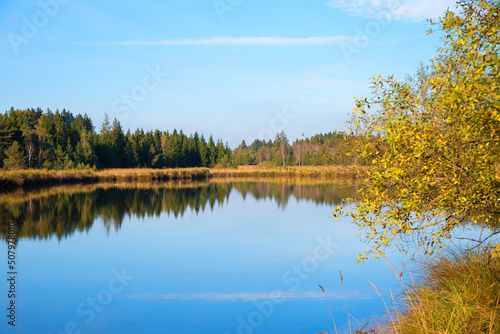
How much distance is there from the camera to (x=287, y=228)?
20531 mm

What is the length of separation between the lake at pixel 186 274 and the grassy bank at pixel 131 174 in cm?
1356

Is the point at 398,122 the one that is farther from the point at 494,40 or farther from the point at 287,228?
the point at 287,228

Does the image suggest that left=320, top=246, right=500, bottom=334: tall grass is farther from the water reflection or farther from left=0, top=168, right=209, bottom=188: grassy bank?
left=0, top=168, right=209, bottom=188: grassy bank

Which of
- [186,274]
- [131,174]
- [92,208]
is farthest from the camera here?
[131,174]

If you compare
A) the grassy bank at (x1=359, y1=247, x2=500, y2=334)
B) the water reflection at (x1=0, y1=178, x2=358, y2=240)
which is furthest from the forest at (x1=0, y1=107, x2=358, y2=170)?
the grassy bank at (x1=359, y1=247, x2=500, y2=334)

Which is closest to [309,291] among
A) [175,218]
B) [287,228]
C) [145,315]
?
[145,315]

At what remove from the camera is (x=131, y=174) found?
59.6m

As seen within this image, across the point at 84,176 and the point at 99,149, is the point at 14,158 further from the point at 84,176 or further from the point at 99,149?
the point at 99,149

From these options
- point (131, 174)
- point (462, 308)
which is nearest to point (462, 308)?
point (462, 308)

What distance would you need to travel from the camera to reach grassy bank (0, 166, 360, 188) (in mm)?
39872

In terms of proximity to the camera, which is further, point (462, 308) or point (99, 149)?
point (99, 149)

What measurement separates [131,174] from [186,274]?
49.6 metres

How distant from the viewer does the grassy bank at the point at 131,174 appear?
39872 mm

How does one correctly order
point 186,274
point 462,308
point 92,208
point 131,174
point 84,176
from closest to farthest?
point 462,308 → point 186,274 → point 92,208 → point 84,176 → point 131,174
